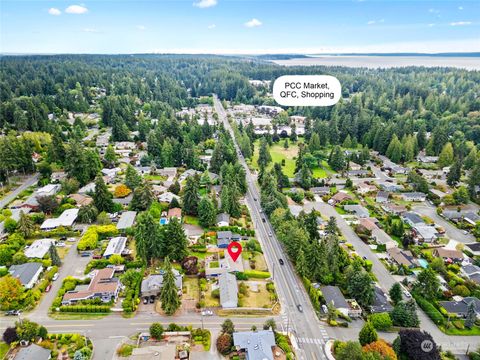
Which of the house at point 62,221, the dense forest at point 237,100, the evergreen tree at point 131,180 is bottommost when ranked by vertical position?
the house at point 62,221

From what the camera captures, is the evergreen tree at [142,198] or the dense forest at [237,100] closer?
the evergreen tree at [142,198]

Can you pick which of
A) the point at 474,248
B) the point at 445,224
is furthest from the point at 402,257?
the point at 445,224

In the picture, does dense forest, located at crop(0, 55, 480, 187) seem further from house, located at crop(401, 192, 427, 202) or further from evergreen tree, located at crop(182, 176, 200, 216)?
house, located at crop(401, 192, 427, 202)

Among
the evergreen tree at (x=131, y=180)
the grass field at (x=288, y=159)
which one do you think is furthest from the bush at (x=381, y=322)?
the evergreen tree at (x=131, y=180)

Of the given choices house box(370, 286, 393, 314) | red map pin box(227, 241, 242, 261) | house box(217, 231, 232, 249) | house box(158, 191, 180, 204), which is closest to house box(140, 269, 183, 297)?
red map pin box(227, 241, 242, 261)

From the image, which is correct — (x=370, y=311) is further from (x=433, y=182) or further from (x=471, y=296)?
(x=433, y=182)

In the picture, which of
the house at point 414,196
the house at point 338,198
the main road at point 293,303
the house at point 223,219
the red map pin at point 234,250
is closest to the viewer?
the main road at point 293,303

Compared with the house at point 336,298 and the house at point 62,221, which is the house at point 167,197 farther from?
the house at point 336,298
